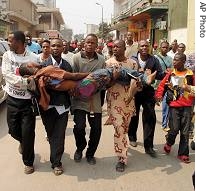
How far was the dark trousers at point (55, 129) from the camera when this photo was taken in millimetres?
4527

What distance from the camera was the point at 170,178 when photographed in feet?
14.6

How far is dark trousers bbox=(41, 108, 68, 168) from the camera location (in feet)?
14.9

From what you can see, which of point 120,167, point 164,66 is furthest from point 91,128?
point 164,66

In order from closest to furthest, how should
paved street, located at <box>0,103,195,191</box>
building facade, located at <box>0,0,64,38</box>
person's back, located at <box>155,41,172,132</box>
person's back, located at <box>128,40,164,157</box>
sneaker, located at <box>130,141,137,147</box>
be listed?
paved street, located at <box>0,103,195,191</box> → person's back, located at <box>128,40,164,157</box> → sneaker, located at <box>130,141,137,147</box> → person's back, located at <box>155,41,172,132</box> → building facade, located at <box>0,0,64,38</box>

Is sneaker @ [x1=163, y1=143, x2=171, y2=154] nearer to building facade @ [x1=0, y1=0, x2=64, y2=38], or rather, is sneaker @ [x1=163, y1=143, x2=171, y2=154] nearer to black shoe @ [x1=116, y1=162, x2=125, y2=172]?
black shoe @ [x1=116, y1=162, x2=125, y2=172]

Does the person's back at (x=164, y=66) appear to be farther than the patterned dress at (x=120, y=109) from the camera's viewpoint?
→ Yes

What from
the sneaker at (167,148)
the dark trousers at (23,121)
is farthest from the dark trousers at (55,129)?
the sneaker at (167,148)

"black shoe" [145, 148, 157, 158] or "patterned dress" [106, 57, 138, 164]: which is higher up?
"patterned dress" [106, 57, 138, 164]

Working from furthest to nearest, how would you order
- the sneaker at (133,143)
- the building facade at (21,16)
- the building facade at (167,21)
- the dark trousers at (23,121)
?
the building facade at (21,16) < the building facade at (167,21) < the sneaker at (133,143) < the dark trousers at (23,121)

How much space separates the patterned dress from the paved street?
325mm

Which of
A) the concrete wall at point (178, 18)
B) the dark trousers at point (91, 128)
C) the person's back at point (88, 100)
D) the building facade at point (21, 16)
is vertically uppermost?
the building facade at point (21, 16)

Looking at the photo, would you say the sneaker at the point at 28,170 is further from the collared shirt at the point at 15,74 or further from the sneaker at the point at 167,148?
the sneaker at the point at 167,148

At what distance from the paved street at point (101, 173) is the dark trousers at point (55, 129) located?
0.26m

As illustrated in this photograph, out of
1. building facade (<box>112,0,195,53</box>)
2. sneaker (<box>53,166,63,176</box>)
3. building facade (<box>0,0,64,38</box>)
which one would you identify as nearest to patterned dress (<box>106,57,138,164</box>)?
sneaker (<box>53,166,63,176</box>)
